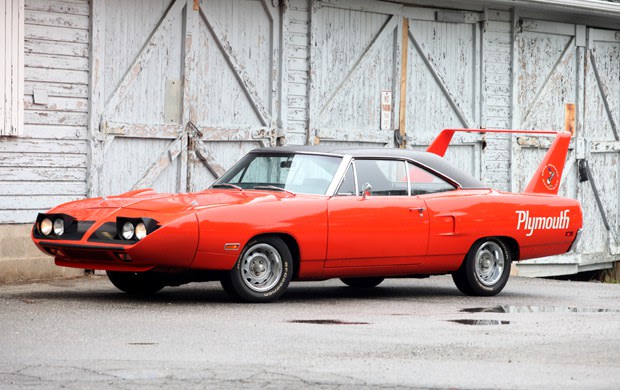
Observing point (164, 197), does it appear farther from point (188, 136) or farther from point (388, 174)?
point (188, 136)

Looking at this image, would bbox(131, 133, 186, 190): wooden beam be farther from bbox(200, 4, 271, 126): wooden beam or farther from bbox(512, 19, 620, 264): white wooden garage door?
bbox(512, 19, 620, 264): white wooden garage door

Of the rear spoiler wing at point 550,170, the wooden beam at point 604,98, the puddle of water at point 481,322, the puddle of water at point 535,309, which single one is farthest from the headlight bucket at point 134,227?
the wooden beam at point 604,98

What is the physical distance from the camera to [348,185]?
1114cm

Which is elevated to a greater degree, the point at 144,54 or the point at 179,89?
the point at 144,54

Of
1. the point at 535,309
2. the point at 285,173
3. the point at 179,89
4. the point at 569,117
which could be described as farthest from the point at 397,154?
the point at 569,117

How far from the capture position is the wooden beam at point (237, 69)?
1467cm

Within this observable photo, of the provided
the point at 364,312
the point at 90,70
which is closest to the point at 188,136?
the point at 90,70

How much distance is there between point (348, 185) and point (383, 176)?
18.7 inches

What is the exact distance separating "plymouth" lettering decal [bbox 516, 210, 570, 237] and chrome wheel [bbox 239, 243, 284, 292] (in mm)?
2854

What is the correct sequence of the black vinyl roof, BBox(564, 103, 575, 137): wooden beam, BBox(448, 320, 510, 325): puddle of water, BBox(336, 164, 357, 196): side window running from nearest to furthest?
BBox(448, 320, 510, 325): puddle of water
BBox(336, 164, 357, 196): side window
the black vinyl roof
BBox(564, 103, 575, 137): wooden beam

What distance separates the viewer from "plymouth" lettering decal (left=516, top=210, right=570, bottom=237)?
1221 cm

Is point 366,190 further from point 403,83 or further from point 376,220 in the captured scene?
point 403,83

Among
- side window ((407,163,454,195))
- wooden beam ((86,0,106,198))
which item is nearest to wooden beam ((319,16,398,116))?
wooden beam ((86,0,106,198))

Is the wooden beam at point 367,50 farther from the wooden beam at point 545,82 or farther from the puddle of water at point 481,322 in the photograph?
the puddle of water at point 481,322
